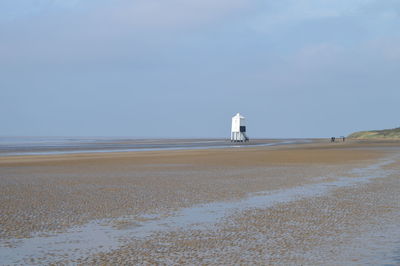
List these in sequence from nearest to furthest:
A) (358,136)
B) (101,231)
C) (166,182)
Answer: (101,231), (166,182), (358,136)

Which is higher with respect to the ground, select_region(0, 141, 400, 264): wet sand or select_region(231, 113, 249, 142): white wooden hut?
select_region(231, 113, 249, 142): white wooden hut

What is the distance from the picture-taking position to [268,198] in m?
13.0

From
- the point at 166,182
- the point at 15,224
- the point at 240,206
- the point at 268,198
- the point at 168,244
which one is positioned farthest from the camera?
the point at 166,182

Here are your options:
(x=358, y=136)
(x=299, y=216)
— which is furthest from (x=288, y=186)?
(x=358, y=136)

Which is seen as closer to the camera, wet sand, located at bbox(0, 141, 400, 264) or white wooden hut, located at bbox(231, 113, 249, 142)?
wet sand, located at bbox(0, 141, 400, 264)

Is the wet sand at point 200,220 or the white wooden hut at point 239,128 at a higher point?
the white wooden hut at point 239,128

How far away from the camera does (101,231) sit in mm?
8758

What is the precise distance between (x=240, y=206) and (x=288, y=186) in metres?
4.59

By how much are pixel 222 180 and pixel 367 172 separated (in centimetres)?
750

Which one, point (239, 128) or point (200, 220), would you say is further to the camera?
point (239, 128)

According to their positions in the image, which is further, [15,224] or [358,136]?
[358,136]

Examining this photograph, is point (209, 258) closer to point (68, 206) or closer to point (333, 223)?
point (333, 223)

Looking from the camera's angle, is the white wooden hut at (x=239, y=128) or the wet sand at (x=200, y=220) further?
the white wooden hut at (x=239, y=128)

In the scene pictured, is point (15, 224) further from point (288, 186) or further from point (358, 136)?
point (358, 136)
